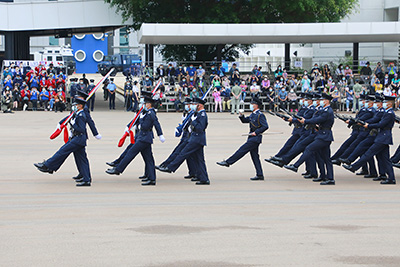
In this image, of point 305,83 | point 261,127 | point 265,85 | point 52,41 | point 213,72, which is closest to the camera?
point 261,127

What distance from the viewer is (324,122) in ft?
41.2

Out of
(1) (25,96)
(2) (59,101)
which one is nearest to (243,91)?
(2) (59,101)

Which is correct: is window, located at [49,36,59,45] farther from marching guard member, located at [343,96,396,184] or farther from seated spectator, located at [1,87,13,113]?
marching guard member, located at [343,96,396,184]

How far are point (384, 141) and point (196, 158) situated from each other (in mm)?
3489

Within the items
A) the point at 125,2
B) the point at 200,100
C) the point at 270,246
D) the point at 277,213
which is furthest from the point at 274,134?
the point at 125,2

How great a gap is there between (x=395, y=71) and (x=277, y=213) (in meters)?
23.7

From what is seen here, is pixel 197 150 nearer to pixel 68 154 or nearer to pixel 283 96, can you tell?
pixel 68 154

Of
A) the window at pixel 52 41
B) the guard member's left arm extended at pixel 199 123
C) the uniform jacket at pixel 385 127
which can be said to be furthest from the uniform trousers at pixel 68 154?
the window at pixel 52 41

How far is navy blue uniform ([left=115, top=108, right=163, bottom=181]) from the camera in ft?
40.0

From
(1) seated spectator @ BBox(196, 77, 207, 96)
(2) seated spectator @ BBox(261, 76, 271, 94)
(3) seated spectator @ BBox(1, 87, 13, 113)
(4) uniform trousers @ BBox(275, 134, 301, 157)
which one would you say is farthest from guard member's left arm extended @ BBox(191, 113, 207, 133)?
(2) seated spectator @ BBox(261, 76, 271, 94)

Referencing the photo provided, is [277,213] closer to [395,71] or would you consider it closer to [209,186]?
[209,186]

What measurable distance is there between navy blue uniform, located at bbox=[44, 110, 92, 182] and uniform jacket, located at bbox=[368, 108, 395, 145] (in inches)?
211

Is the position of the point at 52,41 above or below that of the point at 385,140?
above

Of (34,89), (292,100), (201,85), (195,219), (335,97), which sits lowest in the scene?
(195,219)
